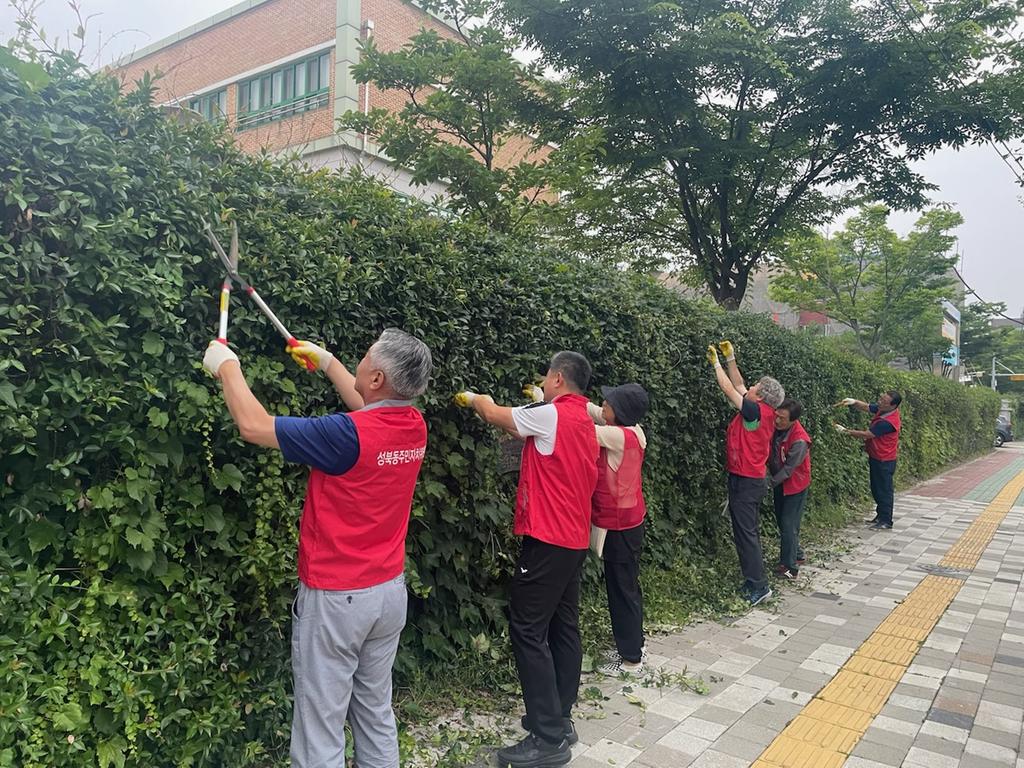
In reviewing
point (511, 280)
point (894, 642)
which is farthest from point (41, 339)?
point (894, 642)

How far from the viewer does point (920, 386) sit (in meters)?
18.1

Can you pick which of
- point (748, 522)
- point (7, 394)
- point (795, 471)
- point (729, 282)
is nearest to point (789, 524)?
point (795, 471)

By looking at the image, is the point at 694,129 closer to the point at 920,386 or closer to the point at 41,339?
the point at 41,339

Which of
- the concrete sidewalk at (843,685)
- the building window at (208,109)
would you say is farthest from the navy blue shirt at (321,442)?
the concrete sidewalk at (843,685)

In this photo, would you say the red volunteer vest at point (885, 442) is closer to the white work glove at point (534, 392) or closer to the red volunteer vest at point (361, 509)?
the white work glove at point (534, 392)

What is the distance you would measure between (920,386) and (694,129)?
11.6 meters

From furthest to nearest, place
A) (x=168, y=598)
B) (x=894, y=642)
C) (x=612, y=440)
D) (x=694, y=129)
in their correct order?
(x=694, y=129) → (x=894, y=642) → (x=612, y=440) → (x=168, y=598)

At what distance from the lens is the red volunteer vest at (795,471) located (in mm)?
7180

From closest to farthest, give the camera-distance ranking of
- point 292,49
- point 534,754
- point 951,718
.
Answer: point 534,754 < point 951,718 < point 292,49

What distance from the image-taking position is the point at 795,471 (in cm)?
727

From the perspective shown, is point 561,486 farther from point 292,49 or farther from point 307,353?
point 292,49

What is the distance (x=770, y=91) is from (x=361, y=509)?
33.8ft

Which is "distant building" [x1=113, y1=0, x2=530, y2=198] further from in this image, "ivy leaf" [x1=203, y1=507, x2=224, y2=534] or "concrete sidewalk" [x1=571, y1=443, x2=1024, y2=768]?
"ivy leaf" [x1=203, y1=507, x2=224, y2=534]

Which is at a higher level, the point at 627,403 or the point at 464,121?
the point at 464,121
